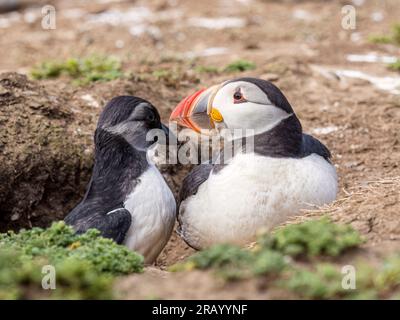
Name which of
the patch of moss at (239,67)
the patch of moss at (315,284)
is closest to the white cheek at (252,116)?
the patch of moss at (315,284)

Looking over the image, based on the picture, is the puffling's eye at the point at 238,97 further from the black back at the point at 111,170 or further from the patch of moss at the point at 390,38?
the patch of moss at the point at 390,38

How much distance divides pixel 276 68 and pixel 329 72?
767 millimetres

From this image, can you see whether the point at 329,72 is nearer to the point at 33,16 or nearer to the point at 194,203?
the point at 194,203

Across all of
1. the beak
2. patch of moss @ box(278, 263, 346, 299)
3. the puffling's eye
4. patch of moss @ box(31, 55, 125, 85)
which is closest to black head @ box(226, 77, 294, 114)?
the puffling's eye

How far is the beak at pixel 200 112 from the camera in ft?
22.8

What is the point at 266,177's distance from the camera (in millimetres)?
6586

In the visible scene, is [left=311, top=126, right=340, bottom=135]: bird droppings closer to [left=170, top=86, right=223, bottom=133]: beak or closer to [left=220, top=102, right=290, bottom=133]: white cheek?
[left=170, top=86, right=223, bottom=133]: beak

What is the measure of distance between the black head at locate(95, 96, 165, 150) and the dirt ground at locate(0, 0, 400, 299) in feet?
4.43

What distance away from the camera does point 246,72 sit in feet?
34.7

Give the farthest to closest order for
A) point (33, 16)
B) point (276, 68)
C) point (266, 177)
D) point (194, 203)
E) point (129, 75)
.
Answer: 1. point (33, 16)
2. point (276, 68)
3. point (129, 75)
4. point (194, 203)
5. point (266, 177)

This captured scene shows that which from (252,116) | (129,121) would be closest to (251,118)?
(252,116)

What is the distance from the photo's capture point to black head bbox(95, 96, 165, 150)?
6969mm

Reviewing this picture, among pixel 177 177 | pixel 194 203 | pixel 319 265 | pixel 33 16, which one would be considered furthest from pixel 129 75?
pixel 33 16

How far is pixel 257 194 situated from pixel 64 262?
2.09m
